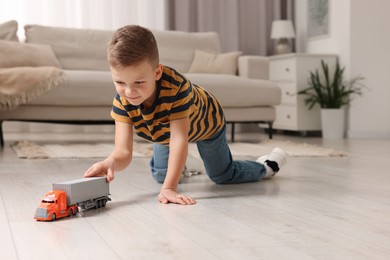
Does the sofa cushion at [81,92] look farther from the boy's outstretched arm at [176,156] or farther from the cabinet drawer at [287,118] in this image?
the boy's outstretched arm at [176,156]

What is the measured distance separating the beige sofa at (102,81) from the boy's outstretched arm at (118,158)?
2.16m

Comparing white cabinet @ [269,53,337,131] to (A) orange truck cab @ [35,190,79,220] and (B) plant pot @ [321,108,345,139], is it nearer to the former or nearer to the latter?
(B) plant pot @ [321,108,345,139]

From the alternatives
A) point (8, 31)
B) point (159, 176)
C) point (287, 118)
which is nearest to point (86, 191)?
point (159, 176)

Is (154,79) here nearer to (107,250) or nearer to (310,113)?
(107,250)

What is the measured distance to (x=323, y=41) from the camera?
5.78m

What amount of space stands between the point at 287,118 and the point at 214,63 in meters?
0.94

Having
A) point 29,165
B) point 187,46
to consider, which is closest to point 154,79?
point 29,165

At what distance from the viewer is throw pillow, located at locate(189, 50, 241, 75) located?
5.07m

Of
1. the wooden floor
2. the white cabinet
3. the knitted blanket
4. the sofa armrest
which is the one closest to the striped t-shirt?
the wooden floor

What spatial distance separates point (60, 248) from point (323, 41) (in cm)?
477

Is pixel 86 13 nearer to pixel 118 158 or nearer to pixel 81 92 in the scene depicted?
pixel 81 92

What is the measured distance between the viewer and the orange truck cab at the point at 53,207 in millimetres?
1634

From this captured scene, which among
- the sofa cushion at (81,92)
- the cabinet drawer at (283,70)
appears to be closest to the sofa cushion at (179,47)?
the cabinet drawer at (283,70)

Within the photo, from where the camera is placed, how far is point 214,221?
1643 millimetres
